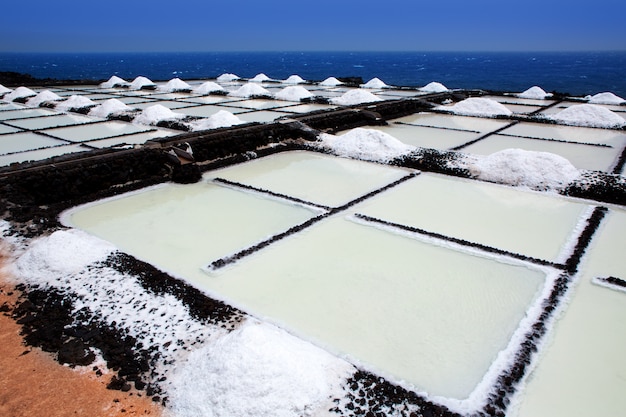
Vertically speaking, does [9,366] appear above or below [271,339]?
below

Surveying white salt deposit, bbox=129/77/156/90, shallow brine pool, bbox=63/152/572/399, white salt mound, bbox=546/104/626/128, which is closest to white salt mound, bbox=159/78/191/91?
white salt deposit, bbox=129/77/156/90

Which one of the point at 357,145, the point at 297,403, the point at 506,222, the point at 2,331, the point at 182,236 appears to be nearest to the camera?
the point at 297,403

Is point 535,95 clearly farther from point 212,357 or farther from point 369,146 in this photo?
point 212,357

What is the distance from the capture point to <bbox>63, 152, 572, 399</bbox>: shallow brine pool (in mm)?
2082

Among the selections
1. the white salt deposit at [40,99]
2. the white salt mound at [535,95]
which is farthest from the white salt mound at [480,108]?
the white salt deposit at [40,99]

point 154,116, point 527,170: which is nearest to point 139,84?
point 154,116

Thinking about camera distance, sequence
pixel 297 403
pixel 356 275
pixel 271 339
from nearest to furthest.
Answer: pixel 297 403
pixel 271 339
pixel 356 275

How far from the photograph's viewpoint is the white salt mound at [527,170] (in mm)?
4383

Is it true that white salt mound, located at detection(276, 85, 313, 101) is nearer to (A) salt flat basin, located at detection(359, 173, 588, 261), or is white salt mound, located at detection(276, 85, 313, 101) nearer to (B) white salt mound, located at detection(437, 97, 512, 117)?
(B) white salt mound, located at detection(437, 97, 512, 117)

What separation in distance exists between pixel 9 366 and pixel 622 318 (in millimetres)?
3085

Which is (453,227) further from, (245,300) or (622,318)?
(245,300)

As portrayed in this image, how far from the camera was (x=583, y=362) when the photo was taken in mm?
1951

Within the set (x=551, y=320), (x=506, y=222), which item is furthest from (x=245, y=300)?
(x=506, y=222)

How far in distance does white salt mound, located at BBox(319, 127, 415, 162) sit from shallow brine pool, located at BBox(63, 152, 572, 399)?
0.71 metres
